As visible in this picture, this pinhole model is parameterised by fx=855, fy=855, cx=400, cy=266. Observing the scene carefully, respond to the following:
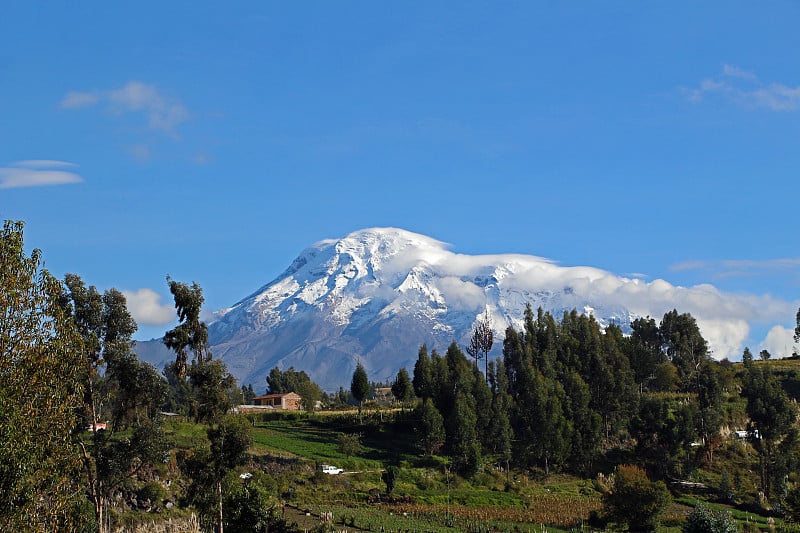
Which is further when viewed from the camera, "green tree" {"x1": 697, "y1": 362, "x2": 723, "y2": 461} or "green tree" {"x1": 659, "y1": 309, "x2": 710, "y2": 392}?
"green tree" {"x1": 659, "y1": 309, "x2": 710, "y2": 392}

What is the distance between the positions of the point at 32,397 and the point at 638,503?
45.7 m

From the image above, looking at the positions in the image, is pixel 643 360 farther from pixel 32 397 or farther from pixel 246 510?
pixel 32 397

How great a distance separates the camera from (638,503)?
6022cm

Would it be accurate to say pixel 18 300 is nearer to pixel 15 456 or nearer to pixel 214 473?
pixel 15 456

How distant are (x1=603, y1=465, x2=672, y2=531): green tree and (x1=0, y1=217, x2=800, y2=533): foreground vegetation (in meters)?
0.12

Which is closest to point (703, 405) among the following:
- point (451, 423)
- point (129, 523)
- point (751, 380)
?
point (751, 380)

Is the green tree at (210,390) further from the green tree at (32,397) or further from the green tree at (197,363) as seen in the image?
the green tree at (32,397)

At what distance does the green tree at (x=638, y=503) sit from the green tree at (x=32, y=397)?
42.9m

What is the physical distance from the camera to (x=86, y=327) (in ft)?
127

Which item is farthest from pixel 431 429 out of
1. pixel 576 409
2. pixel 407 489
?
pixel 576 409

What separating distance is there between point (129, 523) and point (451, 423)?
135ft

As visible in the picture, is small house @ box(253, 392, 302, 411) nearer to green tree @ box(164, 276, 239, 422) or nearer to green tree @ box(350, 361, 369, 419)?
green tree @ box(350, 361, 369, 419)

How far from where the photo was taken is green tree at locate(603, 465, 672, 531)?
197 feet

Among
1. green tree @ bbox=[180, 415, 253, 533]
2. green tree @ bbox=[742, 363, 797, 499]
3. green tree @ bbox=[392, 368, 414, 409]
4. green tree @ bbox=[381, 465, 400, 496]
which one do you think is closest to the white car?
green tree @ bbox=[381, 465, 400, 496]
